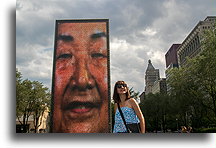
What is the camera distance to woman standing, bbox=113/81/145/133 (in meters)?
5.06

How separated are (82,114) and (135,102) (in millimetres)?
1556

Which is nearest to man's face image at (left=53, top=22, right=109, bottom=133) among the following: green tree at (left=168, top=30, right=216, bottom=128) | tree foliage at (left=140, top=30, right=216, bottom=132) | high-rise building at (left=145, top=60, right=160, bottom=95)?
high-rise building at (left=145, top=60, right=160, bottom=95)

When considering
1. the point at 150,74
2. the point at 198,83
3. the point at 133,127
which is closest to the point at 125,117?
the point at 133,127

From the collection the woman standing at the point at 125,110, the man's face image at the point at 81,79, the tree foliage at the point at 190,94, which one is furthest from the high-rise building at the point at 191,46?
the woman standing at the point at 125,110

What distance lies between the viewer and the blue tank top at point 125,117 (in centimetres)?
505

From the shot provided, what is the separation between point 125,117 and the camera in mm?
5105

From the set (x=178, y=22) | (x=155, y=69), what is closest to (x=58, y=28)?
(x=155, y=69)

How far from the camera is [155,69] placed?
636 cm

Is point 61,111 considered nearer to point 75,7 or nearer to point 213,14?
point 75,7

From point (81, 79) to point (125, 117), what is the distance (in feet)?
5.70

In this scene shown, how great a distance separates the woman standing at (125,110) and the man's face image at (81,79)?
0.78 meters

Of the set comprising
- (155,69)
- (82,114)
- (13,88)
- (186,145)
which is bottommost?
(186,145)

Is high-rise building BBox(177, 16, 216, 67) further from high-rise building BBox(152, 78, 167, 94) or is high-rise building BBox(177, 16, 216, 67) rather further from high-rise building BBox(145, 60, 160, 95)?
high-rise building BBox(145, 60, 160, 95)

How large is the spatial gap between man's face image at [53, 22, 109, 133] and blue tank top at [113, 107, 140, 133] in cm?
80
